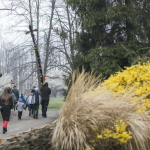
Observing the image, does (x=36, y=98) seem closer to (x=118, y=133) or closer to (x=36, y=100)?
(x=36, y=100)

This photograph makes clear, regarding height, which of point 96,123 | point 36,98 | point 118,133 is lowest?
point 118,133

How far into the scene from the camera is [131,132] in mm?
3938

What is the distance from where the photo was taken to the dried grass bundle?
12.8 ft

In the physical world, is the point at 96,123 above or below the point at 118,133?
above

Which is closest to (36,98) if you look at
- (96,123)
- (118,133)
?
(96,123)

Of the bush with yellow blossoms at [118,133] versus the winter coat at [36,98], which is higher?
the winter coat at [36,98]

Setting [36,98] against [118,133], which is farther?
[36,98]

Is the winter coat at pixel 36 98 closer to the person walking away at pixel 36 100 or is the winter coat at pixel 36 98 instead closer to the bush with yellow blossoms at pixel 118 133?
the person walking away at pixel 36 100

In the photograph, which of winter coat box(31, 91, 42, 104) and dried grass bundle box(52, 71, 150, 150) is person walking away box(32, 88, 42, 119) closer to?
winter coat box(31, 91, 42, 104)

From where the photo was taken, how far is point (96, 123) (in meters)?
4.04

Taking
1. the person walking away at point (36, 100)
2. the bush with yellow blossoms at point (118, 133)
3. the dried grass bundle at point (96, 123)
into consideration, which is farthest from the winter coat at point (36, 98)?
the bush with yellow blossoms at point (118, 133)

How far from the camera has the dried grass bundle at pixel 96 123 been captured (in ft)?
12.8

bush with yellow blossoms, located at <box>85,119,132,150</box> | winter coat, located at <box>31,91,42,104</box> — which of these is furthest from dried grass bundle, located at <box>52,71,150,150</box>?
winter coat, located at <box>31,91,42,104</box>

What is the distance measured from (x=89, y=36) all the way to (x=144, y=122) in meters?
8.11
